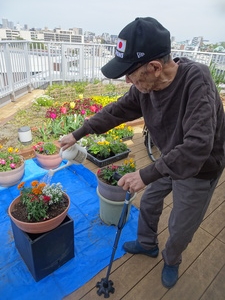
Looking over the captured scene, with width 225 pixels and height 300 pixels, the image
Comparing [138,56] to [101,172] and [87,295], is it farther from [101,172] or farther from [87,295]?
[87,295]

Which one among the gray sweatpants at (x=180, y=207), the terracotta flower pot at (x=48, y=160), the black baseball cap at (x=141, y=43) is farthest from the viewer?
the terracotta flower pot at (x=48, y=160)

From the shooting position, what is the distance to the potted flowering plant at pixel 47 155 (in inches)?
101

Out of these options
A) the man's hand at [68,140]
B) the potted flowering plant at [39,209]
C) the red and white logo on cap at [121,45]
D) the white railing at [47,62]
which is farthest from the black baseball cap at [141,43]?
the white railing at [47,62]

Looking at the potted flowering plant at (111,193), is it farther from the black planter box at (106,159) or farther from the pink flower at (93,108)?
the pink flower at (93,108)

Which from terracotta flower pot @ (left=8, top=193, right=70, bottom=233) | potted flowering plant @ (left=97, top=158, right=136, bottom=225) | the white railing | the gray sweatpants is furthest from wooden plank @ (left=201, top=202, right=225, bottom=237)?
the white railing

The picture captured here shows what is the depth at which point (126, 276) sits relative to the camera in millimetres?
1539

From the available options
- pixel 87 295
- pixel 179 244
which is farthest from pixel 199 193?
pixel 87 295

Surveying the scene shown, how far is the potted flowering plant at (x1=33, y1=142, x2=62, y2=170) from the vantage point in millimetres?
2562

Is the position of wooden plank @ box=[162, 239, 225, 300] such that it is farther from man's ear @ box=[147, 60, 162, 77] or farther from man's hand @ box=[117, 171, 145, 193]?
man's ear @ box=[147, 60, 162, 77]

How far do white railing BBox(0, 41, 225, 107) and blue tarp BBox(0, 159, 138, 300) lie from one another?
313 centimetres

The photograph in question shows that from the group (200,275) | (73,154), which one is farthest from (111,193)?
(200,275)

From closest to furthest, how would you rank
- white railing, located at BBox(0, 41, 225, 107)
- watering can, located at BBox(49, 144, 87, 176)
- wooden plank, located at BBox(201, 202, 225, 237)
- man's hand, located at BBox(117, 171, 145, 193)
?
man's hand, located at BBox(117, 171, 145, 193)
watering can, located at BBox(49, 144, 87, 176)
wooden plank, located at BBox(201, 202, 225, 237)
white railing, located at BBox(0, 41, 225, 107)

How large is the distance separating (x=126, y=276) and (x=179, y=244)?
1.69 feet

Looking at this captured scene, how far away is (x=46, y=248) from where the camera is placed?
4.65ft
